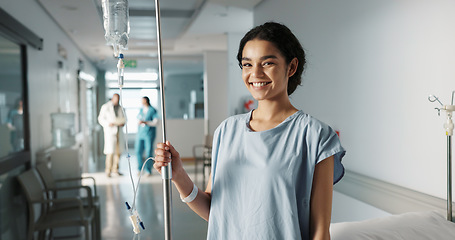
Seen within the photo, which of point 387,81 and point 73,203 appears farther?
point 73,203

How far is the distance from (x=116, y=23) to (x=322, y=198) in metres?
0.75

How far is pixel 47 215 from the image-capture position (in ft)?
10.3

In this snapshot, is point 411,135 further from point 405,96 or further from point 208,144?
point 208,144

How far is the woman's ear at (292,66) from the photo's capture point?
1077 mm

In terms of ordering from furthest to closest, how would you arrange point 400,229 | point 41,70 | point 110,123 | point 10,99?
1. point 110,123
2. point 41,70
3. point 10,99
4. point 400,229

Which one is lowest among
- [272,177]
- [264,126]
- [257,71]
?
[272,177]

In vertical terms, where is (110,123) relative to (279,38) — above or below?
below

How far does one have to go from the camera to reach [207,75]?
333 inches

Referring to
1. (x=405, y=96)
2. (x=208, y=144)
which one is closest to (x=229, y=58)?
(x=208, y=144)

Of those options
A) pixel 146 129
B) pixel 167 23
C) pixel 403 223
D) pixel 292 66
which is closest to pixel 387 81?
pixel 403 223

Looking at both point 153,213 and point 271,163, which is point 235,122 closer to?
point 271,163

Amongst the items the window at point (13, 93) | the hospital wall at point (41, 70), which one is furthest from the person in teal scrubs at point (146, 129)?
the window at point (13, 93)

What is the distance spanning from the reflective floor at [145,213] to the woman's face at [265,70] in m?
2.33

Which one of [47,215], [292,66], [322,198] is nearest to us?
[322,198]
